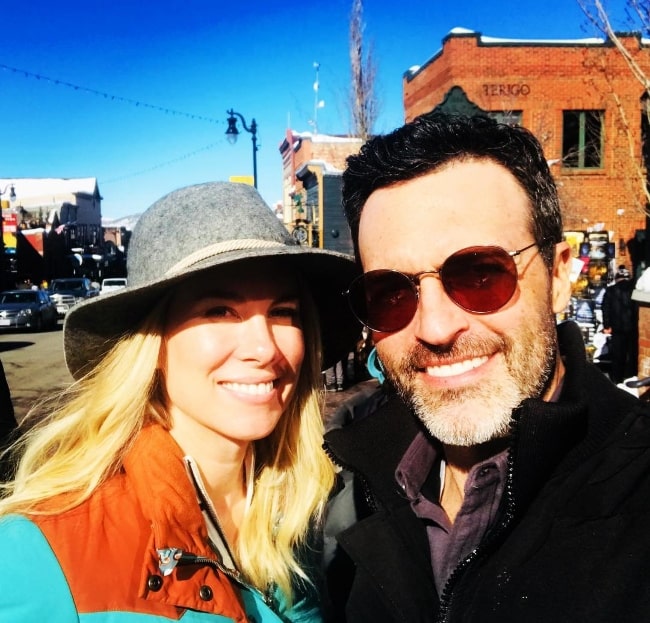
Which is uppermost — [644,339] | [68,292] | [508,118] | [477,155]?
[508,118]

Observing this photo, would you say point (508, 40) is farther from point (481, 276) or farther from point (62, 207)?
point (62, 207)

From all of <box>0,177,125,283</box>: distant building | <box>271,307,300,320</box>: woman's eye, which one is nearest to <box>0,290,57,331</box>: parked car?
<box>0,177,125,283</box>: distant building

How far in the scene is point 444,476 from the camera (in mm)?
1988

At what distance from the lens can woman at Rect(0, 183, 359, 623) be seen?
4.95 feet

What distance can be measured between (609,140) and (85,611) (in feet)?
67.4

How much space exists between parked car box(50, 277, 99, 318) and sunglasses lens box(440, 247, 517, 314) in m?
27.5

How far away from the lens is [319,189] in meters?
17.0

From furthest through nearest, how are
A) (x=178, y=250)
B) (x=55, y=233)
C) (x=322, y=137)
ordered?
(x=55, y=233) < (x=322, y=137) < (x=178, y=250)

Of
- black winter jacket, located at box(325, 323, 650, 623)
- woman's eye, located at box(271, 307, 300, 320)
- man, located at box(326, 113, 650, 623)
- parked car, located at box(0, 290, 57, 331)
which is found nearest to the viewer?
black winter jacket, located at box(325, 323, 650, 623)

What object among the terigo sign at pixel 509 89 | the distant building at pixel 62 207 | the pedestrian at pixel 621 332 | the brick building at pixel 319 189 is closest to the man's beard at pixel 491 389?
the brick building at pixel 319 189

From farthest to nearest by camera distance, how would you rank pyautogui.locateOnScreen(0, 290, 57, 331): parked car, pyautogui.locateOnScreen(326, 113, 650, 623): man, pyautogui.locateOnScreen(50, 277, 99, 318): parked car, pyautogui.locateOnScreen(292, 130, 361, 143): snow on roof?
pyautogui.locateOnScreen(292, 130, 361, 143): snow on roof, pyautogui.locateOnScreen(50, 277, 99, 318): parked car, pyautogui.locateOnScreen(0, 290, 57, 331): parked car, pyautogui.locateOnScreen(326, 113, 650, 623): man

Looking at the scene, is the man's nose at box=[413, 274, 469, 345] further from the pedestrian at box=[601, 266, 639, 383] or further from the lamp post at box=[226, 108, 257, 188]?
the lamp post at box=[226, 108, 257, 188]

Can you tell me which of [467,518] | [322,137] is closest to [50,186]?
[322,137]

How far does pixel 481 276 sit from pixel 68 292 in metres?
30.1
